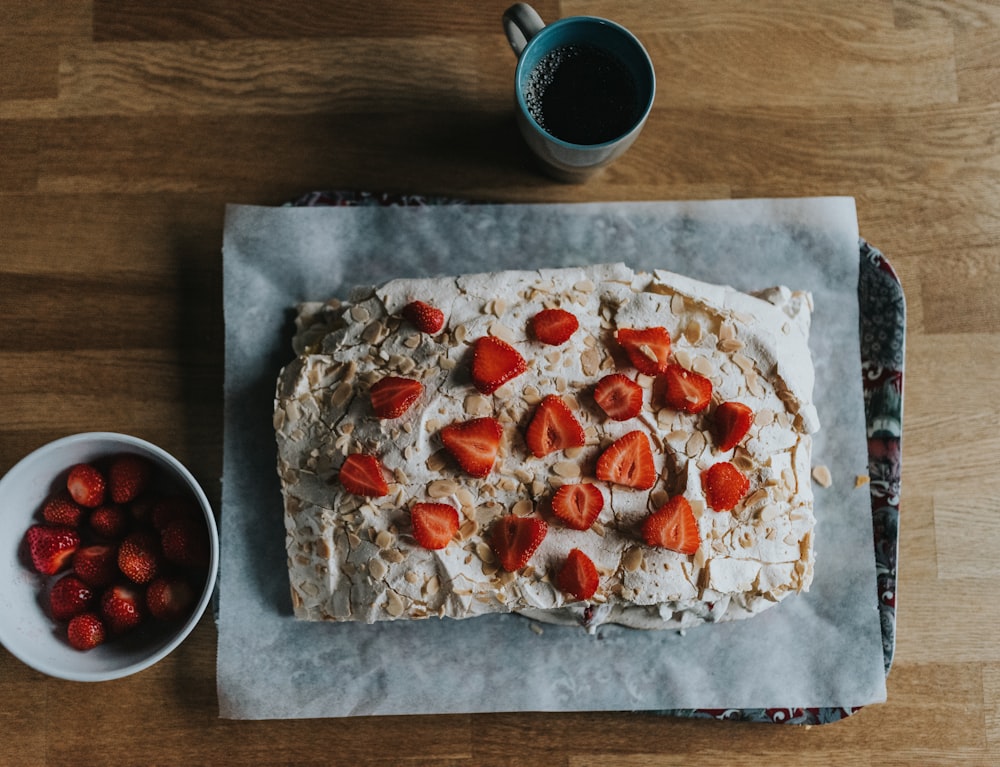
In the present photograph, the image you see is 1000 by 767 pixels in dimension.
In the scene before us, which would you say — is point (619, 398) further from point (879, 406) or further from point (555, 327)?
point (879, 406)

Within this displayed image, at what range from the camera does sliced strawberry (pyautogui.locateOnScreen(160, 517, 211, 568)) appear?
4.98 ft

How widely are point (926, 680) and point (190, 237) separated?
5.91ft

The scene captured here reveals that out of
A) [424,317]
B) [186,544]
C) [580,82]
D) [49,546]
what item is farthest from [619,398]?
[49,546]

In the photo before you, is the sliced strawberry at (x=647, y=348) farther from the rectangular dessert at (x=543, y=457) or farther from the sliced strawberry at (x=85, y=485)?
the sliced strawberry at (x=85, y=485)

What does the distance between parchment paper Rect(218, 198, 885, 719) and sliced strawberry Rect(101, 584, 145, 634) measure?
0.16m

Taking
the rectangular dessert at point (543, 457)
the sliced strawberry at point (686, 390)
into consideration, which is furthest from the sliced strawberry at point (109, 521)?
the sliced strawberry at point (686, 390)

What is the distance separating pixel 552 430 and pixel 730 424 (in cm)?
32

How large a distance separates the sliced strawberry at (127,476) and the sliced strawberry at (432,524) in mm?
554

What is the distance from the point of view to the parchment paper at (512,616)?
161 cm

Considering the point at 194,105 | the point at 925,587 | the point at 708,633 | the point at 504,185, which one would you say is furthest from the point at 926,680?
the point at 194,105

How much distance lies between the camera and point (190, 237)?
1.73 meters

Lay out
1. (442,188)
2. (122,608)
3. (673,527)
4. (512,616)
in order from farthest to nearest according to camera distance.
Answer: (442,188) → (512,616) → (122,608) → (673,527)

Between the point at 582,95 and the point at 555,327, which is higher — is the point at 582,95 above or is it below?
above

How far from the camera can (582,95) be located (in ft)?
5.08
